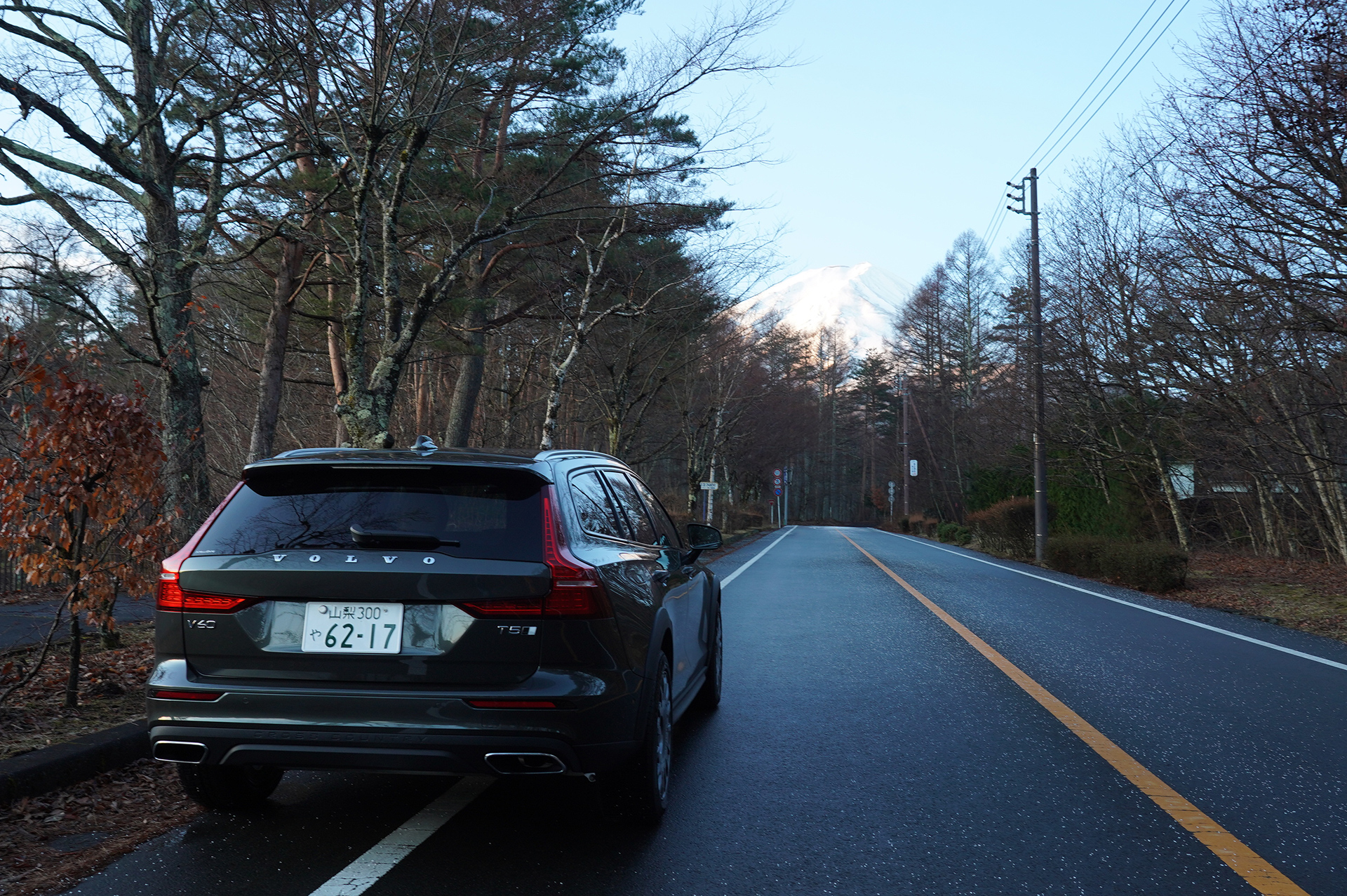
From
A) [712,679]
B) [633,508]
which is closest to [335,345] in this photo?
[712,679]

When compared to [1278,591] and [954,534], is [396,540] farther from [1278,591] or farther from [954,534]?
[954,534]

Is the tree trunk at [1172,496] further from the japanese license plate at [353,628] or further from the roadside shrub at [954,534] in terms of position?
the japanese license plate at [353,628]

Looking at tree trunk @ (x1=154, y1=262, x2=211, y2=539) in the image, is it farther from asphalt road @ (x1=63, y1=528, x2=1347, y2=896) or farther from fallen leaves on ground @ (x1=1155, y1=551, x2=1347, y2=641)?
fallen leaves on ground @ (x1=1155, y1=551, x2=1347, y2=641)

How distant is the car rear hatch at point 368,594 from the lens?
379 centimetres

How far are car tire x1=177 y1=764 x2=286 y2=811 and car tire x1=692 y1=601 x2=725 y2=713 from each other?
9.11 ft

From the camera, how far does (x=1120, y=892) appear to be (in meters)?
3.61

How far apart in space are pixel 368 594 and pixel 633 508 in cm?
202

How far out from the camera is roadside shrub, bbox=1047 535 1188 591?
53.5ft

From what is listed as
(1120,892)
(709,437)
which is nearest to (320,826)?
(1120,892)

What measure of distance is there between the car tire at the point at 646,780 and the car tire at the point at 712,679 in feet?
6.77

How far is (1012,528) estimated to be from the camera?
27.7m

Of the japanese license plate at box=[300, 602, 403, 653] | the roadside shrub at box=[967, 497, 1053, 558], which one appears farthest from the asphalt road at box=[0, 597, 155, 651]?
the roadside shrub at box=[967, 497, 1053, 558]

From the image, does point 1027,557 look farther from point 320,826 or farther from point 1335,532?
point 320,826

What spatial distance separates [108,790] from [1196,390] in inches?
667
